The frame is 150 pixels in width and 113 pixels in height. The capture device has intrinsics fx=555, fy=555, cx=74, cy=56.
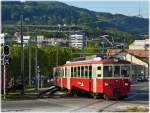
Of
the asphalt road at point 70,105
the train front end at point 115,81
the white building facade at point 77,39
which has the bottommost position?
the asphalt road at point 70,105

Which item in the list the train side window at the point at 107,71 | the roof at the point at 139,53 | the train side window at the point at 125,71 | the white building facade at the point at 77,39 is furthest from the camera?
the roof at the point at 139,53

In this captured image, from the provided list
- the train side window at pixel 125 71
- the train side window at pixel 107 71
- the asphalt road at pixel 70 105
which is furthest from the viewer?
the train side window at pixel 125 71

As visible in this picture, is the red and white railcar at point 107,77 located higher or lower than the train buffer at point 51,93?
higher

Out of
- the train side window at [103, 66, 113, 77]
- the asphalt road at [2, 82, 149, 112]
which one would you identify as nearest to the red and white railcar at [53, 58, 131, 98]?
the train side window at [103, 66, 113, 77]

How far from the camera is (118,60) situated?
32500 millimetres

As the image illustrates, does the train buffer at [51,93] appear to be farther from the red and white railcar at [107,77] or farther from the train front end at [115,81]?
the train front end at [115,81]

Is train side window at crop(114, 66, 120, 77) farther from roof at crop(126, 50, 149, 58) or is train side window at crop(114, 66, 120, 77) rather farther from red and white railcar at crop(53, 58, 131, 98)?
roof at crop(126, 50, 149, 58)

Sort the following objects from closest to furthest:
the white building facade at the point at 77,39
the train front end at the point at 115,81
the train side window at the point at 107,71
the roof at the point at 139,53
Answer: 1. the train front end at the point at 115,81
2. the train side window at the point at 107,71
3. the white building facade at the point at 77,39
4. the roof at the point at 139,53

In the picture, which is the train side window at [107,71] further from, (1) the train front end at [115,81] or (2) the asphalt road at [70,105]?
(2) the asphalt road at [70,105]

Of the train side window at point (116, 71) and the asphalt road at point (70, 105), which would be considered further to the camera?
the train side window at point (116, 71)

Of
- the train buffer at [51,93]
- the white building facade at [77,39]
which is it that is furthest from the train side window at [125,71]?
the white building facade at [77,39]

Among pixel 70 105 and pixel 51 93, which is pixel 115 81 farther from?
pixel 51 93

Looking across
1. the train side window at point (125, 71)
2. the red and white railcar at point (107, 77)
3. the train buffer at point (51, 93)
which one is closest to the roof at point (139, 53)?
the train buffer at point (51, 93)

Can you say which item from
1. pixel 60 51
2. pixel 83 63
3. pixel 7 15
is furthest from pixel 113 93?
pixel 7 15
